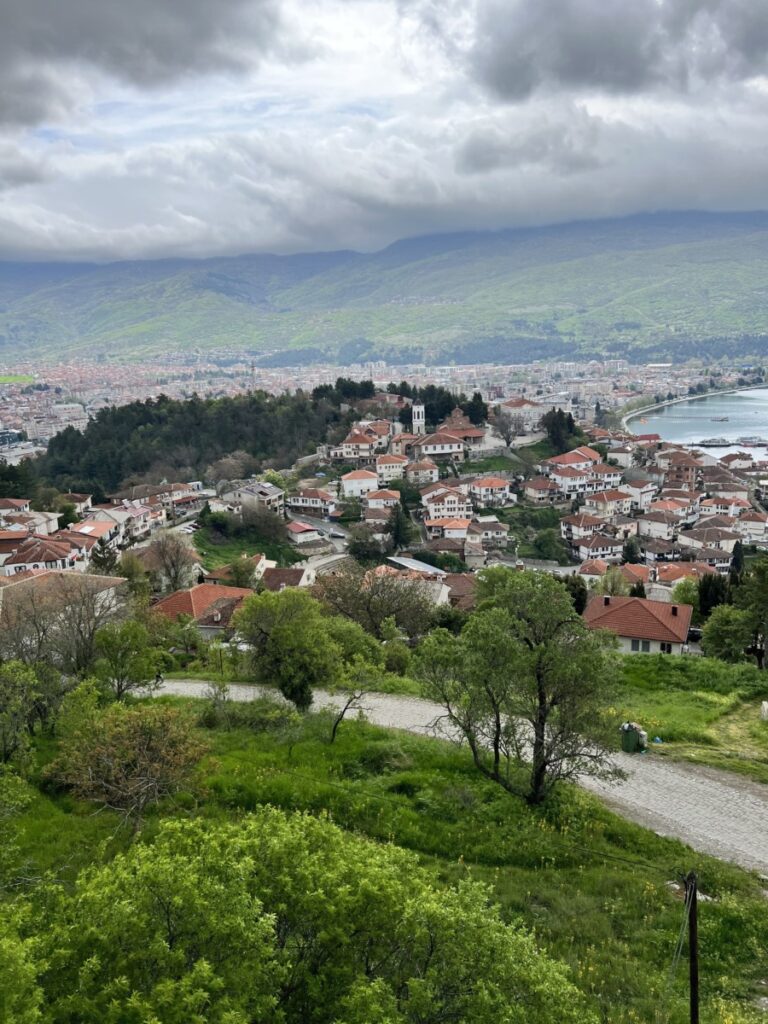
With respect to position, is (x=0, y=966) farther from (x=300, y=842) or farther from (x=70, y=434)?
(x=70, y=434)

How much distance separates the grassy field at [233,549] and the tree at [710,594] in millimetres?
21416

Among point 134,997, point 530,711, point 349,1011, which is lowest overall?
point 530,711

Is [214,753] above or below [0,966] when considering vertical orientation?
below

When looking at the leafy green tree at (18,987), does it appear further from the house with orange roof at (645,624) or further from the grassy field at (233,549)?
the grassy field at (233,549)

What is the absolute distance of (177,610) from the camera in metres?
23.1

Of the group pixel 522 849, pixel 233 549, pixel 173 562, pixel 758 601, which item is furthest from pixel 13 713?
pixel 233 549

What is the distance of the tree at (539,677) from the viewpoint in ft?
29.8

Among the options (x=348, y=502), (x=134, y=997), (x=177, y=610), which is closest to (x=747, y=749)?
(x=134, y=997)

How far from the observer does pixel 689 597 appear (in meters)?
25.1

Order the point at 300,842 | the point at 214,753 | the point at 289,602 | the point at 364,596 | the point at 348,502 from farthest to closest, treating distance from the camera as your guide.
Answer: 1. the point at 348,502
2. the point at 364,596
3. the point at 289,602
4. the point at 214,753
5. the point at 300,842

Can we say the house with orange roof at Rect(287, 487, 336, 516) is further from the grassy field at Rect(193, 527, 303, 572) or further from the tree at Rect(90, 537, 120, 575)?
the tree at Rect(90, 537, 120, 575)

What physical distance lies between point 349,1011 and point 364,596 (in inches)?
649

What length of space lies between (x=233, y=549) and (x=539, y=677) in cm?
3271

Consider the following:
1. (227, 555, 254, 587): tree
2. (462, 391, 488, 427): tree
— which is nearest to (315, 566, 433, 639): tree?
(227, 555, 254, 587): tree
